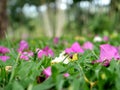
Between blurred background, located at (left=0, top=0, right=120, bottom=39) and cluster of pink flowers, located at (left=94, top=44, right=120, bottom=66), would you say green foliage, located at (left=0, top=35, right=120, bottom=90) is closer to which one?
cluster of pink flowers, located at (left=94, top=44, right=120, bottom=66)

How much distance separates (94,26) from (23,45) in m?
16.5

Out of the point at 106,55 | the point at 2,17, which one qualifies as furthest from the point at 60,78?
the point at 2,17

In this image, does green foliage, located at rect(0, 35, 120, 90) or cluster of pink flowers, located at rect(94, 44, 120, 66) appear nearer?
green foliage, located at rect(0, 35, 120, 90)

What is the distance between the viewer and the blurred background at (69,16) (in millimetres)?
18375

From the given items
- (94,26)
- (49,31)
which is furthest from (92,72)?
(49,31)

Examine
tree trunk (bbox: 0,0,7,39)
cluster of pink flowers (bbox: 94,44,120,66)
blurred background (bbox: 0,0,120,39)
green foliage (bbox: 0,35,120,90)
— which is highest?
green foliage (bbox: 0,35,120,90)

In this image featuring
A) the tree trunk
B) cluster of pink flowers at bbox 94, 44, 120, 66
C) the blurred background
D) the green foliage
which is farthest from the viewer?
the blurred background

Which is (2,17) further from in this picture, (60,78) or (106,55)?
(60,78)

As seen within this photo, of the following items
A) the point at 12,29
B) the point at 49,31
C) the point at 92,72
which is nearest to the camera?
the point at 92,72

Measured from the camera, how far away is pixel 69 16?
36062 mm

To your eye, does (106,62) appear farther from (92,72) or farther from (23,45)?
(23,45)

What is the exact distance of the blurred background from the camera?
1838 centimetres

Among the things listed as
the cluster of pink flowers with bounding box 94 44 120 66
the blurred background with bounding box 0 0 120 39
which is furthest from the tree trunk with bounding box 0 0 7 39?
the cluster of pink flowers with bounding box 94 44 120 66

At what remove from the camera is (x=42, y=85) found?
1.23 meters
